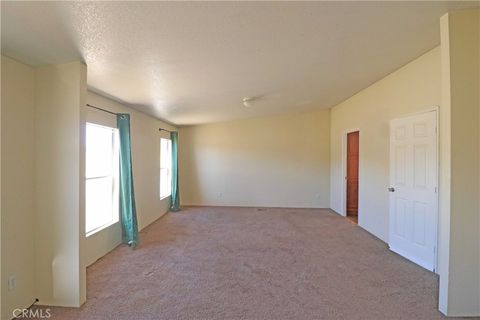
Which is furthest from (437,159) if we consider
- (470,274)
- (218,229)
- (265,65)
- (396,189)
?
(218,229)

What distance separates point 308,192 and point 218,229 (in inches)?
125

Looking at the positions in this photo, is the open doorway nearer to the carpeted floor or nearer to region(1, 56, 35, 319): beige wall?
the carpeted floor

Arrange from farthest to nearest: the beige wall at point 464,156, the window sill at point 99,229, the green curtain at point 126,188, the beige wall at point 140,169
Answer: the green curtain at point 126,188 → the beige wall at point 140,169 → the window sill at point 99,229 → the beige wall at point 464,156

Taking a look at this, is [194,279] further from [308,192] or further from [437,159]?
[308,192]

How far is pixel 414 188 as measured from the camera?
3.41 metres

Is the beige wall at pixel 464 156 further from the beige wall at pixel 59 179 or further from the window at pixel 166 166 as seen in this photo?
the window at pixel 166 166

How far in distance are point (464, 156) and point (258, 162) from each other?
5.30m

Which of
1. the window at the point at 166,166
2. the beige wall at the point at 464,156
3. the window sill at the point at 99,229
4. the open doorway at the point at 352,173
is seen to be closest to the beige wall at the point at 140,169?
the window sill at the point at 99,229

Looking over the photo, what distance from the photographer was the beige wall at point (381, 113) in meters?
3.23

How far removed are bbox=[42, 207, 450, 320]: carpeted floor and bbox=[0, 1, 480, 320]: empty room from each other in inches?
0.9

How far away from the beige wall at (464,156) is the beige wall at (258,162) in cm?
492

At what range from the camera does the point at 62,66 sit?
237 centimetres

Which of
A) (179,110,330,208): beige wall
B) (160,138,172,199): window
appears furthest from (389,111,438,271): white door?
(160,138,172,199): window

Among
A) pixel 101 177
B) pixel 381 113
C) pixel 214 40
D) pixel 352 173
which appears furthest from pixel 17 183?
pixel 352 173
